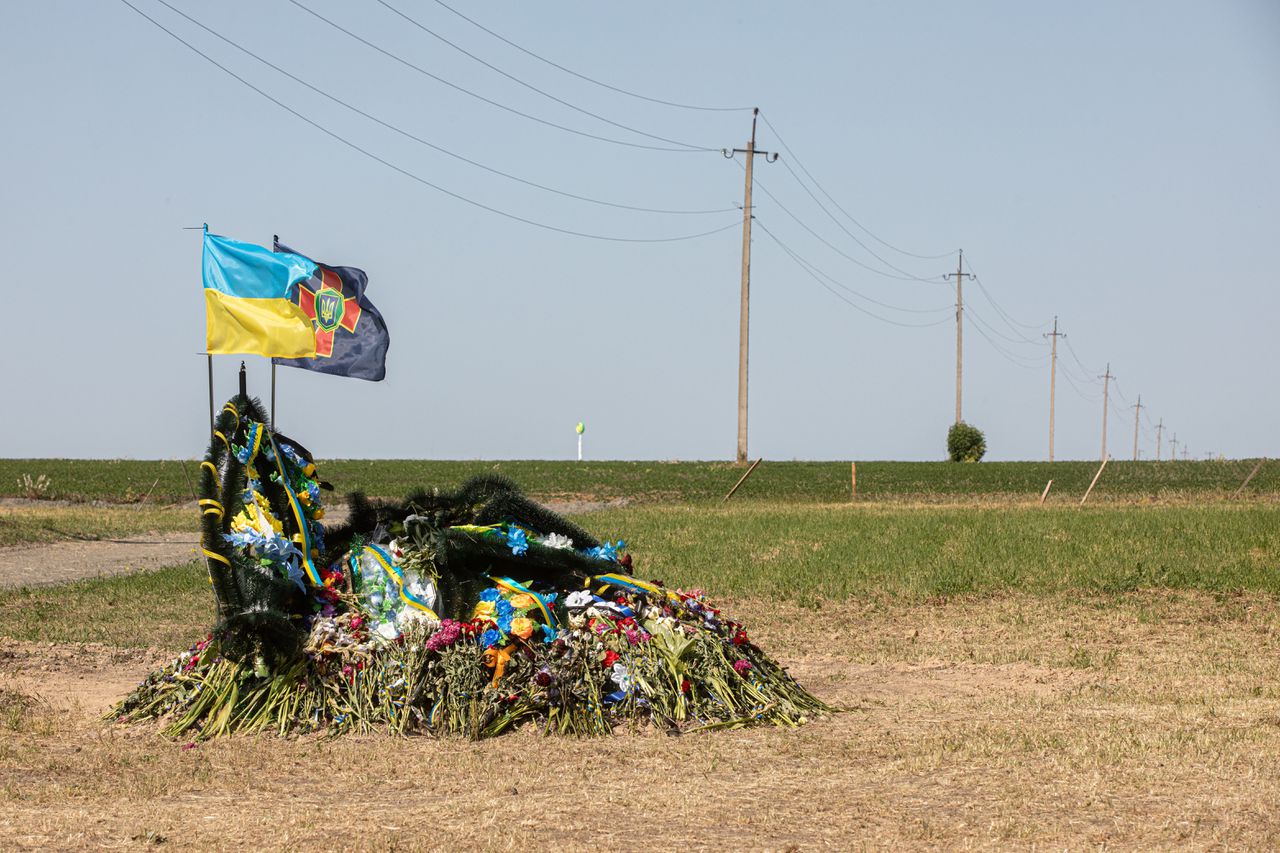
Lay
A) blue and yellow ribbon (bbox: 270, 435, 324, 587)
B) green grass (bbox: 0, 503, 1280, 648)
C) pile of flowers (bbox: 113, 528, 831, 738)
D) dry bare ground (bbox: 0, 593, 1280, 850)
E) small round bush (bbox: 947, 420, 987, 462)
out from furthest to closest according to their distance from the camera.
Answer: small round bush (bbox: 947, 420, 987, 462), green grass (bbox: 0, 503, 1280, 648), blue and yellow ribbon (bbox: 270, 435, 324, 587), pile of flowers (bbox: 113, 528, 831, 738), dry bare ground (bbox: 0, 593, 1280, 850)

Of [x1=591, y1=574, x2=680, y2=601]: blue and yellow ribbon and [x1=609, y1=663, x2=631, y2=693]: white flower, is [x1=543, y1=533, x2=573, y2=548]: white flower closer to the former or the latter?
[x1=591, y1=574, x2=680, y2=601]: blue and yellow ribbon

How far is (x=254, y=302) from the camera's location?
35.9ft

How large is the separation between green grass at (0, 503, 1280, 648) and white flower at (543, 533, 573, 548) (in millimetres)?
4784

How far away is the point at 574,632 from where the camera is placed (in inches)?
332

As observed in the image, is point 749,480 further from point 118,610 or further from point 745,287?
point 118,610

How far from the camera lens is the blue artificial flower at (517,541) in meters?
8.93

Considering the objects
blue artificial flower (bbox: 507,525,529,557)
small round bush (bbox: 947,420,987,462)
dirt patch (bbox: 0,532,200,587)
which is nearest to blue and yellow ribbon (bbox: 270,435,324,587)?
blue artificial flower (bbox: 507,525,529,557)

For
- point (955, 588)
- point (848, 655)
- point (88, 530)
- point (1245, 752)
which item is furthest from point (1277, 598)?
point (88, 530)

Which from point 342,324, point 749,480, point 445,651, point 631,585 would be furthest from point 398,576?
point 749,480

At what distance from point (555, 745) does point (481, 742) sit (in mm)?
445

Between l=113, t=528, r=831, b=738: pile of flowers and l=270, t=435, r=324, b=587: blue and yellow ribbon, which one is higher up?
l=270, t=435, r=324, b=587: blue and yellow ribbon

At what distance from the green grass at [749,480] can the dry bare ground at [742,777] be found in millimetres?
29466

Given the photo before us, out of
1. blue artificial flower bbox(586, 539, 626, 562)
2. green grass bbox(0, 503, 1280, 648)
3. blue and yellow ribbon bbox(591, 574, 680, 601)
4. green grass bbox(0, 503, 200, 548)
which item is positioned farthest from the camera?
green grass bbox(0, 503, 200, 548)

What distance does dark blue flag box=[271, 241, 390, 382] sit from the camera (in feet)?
36.3
